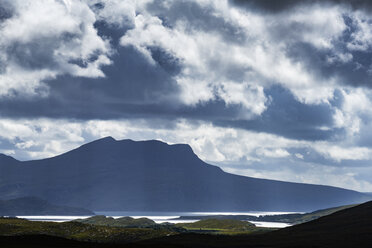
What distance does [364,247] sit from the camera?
629 feet

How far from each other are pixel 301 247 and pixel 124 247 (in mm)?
66145

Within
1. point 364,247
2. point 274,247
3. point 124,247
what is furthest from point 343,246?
point 124,247

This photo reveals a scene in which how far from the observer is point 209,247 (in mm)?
197125

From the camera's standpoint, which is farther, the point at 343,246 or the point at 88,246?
the point at 343,246

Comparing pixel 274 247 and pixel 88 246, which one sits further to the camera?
pixel 274 247

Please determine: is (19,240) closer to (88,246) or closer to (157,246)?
(88,246)

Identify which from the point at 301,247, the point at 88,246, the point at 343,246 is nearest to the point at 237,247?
the point at 301,247

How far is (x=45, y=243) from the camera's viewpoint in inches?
7367

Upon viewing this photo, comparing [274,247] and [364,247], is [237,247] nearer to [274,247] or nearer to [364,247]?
[274,247]

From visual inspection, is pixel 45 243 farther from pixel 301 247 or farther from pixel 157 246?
pixel 301 247

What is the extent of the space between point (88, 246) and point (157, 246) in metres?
23.7

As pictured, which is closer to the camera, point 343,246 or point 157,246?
point 157,246

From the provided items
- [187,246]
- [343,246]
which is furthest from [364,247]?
[187,246]

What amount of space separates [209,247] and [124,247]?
118 feet
